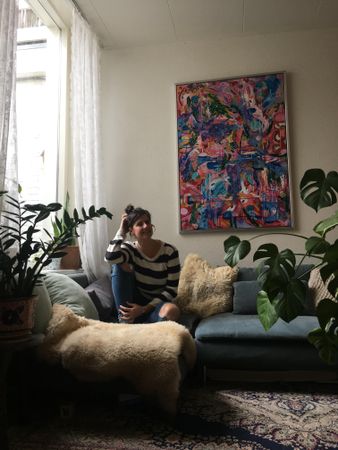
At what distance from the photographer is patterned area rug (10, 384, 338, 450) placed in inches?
57.6

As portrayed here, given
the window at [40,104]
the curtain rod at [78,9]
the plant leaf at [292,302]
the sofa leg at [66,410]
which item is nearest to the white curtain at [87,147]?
the curtain rod at [78,9]

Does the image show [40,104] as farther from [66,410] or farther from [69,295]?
[66,410]

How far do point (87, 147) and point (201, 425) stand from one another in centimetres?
210

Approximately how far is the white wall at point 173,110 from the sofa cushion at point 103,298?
2.40 ft

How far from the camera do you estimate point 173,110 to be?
3.19m

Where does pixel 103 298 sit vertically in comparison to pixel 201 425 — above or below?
above

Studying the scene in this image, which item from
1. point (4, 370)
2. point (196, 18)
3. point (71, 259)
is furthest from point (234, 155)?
point (4, 370)

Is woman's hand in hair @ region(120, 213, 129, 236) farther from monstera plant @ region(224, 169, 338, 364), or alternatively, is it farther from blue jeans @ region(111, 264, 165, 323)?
monstera plant @ region(224, 169, 338, 364)

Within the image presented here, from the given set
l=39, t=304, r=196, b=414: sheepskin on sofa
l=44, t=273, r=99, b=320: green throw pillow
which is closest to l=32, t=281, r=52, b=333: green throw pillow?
l=39, t=304, r=196, b=414: sheepskin on sofa

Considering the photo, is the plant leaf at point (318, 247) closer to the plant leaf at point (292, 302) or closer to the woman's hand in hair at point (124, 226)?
the plant leaf at point (292, 302)

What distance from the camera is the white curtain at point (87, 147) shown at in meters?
2.74

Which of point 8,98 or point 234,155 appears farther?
point 234,155

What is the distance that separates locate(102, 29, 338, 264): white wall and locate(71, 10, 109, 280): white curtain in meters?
0.32

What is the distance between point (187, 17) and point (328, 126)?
4.74 ft
